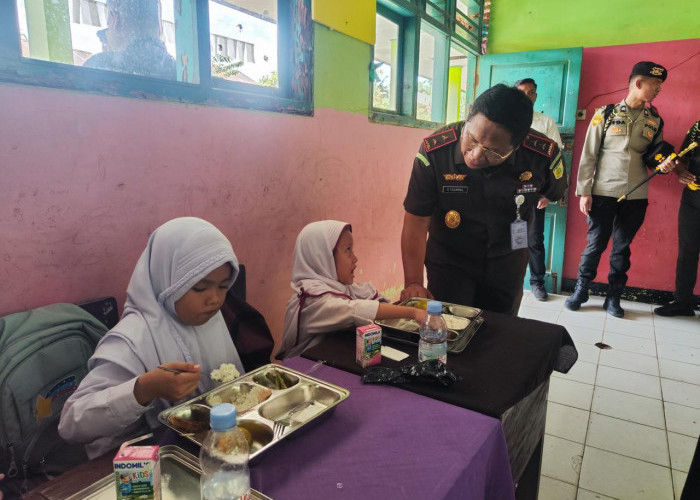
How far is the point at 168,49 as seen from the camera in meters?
1.77

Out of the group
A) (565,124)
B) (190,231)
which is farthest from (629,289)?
(190,231)

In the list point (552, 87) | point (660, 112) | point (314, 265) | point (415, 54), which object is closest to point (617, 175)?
point (660, 112)

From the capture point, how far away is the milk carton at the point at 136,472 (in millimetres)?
694

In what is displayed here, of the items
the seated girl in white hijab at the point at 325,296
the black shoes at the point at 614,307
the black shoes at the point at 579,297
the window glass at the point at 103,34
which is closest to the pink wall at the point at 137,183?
the window glass at the point at 103,34

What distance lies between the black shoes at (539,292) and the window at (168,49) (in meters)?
3.13

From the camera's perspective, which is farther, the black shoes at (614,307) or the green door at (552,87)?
the green door at (552,87)

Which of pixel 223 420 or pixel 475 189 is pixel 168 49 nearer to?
pixel 475 189

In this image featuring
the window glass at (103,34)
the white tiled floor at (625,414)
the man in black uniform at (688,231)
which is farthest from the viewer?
the man in black uniform at (688,231)

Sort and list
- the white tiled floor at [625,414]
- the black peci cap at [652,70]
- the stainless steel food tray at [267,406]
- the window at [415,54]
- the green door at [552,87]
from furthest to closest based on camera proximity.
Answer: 1. the green door at [552,87]
2. the black peci cap at [652,70]
3. the window at [415,54]
4. the white tiled floor at [625,414]
5. the stainless steel food tray at [267,406]

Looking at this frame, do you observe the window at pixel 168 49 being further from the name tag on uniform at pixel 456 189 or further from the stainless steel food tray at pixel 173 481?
the stainless steel food tray at pixel 173 481

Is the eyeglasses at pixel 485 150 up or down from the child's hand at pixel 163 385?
up

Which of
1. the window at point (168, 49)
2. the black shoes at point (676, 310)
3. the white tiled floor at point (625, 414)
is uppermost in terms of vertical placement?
the window at point (168, 49)

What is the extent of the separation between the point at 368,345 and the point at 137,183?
0.99 meters

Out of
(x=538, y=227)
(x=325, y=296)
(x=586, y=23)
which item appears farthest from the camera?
(x=538, y=227)
